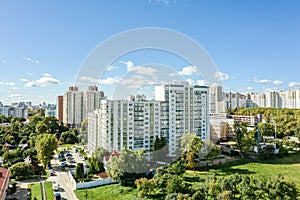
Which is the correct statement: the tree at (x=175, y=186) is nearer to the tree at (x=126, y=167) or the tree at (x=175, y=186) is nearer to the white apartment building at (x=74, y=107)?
the tree at (x=126, y=167)

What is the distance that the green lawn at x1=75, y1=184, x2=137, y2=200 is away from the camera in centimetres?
605

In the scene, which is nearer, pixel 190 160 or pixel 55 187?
pixel 55 187

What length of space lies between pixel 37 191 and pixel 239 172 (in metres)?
6.39

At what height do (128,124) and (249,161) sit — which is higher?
(128,124)

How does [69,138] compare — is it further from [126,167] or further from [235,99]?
[235,99]

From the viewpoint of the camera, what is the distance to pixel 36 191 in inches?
255

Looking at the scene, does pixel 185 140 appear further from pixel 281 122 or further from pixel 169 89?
pixel 281 122

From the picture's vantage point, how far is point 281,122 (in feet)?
54.2

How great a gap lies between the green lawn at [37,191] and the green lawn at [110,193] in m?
0.93

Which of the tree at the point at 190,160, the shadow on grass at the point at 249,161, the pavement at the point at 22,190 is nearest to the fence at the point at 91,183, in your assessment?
the pavement at the point at 22,190

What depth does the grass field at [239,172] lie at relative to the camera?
20.4 ft

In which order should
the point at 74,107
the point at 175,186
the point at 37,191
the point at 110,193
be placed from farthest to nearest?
the point at 74,107 < the point at 37,191 < the point at 110,193 < the point at 175,186

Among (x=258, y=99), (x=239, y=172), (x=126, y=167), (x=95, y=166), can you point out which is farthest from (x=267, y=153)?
(x=258, y=99)

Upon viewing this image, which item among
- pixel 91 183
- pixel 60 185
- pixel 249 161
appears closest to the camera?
pixel 91 183
